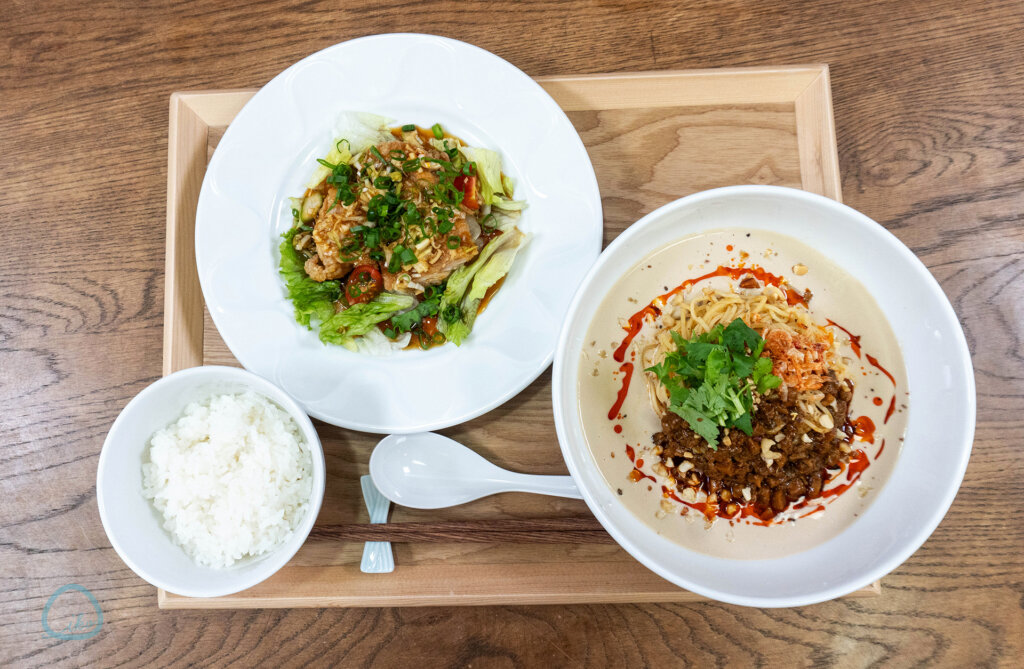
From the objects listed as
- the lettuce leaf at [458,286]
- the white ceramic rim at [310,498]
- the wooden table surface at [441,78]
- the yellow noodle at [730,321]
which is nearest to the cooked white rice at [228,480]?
the white ceramic rim at [310,498]

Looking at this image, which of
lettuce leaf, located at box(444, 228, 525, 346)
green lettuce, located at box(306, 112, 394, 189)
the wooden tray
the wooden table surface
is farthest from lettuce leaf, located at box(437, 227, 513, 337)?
the wooden table surface

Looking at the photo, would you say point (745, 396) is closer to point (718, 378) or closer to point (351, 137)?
point (718, 378)

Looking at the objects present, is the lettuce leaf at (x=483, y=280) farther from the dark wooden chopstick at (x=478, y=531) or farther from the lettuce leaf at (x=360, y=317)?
the dark wooden chopstick at (x=478, y=531)

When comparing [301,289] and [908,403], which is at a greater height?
[301,289]

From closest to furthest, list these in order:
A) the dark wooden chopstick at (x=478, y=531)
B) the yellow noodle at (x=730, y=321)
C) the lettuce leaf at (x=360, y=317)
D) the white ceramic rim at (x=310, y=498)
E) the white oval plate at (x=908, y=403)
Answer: the white oval plate at (x=908, y=403)
the yellow noodle at (x=730, y=321)
the white ceramic rim at (x=310, y=498)
the dark wooden chopstick at (x=478, y=531)
the lettuce leaf at (x=360, y=317)

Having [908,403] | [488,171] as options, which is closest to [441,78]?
[488,171]

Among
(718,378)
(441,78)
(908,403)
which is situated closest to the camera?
(718,378)

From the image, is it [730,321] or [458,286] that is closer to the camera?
[730,321]

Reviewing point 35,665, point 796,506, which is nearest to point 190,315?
point 35,665
